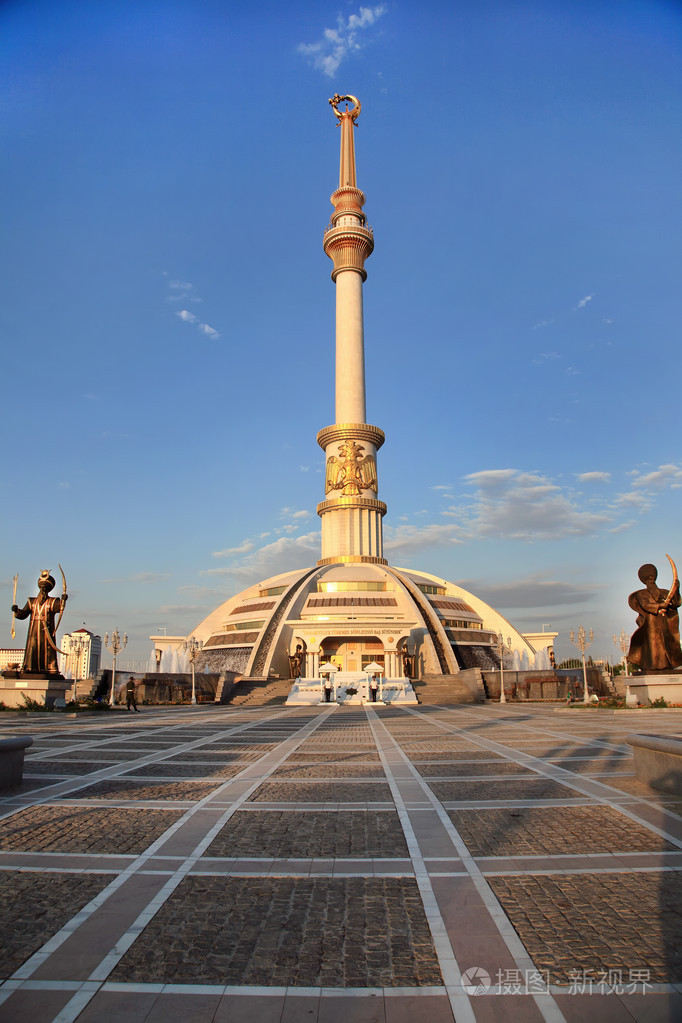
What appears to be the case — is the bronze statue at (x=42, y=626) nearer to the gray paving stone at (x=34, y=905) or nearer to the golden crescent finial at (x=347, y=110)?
the gray paving stone at (x=34, y=905)

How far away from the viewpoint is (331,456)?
218 feet

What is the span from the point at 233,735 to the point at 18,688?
1531 cm

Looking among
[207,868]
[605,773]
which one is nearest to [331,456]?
[605,773]

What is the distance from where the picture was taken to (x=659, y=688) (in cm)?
2891

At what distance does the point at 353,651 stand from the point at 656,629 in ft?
90.2

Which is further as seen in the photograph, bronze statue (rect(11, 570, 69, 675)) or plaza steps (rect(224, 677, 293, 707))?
plaza steps (rect(224, 677, 293, 707))

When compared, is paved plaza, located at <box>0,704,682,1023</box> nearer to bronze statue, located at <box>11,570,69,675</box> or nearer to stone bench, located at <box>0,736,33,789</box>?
stone bench, located at <box>0,736,33,789</box>

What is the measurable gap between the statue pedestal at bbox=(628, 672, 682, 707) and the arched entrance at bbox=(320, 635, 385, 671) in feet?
82.3

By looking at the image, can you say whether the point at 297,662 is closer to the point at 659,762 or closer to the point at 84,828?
the point at 659,762

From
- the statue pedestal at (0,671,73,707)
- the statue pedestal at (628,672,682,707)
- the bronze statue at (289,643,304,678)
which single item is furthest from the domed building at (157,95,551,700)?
the statue pedestal at (0,671,73,707)

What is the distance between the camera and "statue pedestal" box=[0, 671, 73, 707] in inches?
1171

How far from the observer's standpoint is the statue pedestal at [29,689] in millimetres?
29734

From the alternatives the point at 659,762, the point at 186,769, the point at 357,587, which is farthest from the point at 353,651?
the point at 659,762

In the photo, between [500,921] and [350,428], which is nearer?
[500,921]
